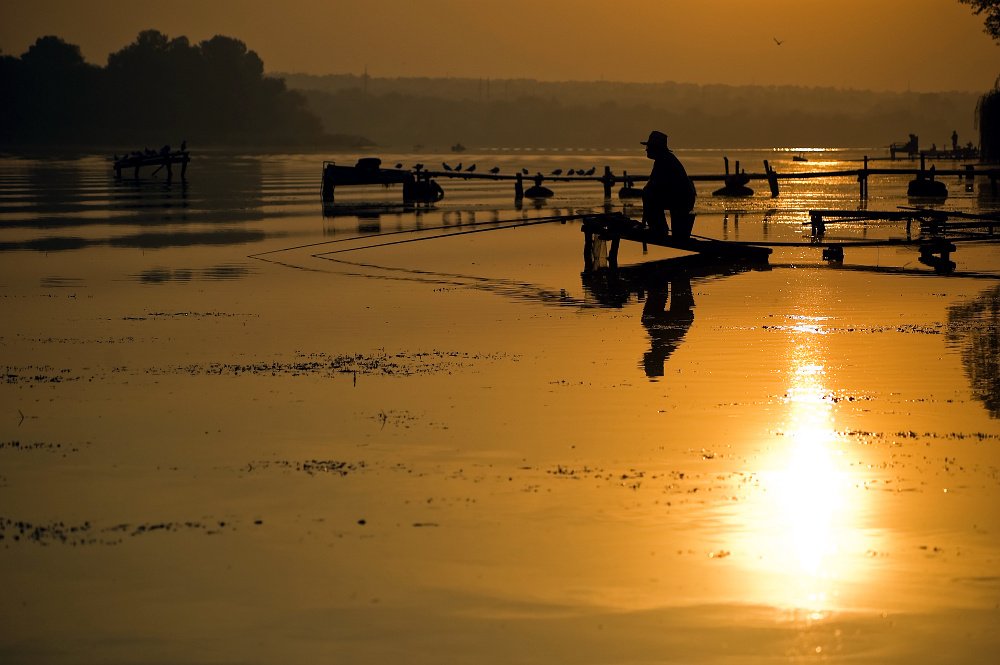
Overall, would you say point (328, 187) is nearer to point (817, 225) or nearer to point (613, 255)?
point (817, 225)

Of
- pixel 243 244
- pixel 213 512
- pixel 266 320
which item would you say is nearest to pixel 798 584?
pixel 213 512

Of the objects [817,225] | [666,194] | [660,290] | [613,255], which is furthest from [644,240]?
[817,225]

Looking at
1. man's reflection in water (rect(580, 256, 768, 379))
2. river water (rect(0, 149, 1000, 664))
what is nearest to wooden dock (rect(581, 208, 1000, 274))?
man's reflection in water (rect(580, 256, 768, 379))

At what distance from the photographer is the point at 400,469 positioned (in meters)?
11.7

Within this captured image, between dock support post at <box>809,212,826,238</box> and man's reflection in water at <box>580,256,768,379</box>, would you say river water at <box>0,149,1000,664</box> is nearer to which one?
man's reflection in water at <box>580,256,768,379</box>

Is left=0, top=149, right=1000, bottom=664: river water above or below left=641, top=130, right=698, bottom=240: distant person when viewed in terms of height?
below

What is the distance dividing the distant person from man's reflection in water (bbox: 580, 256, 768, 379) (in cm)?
93

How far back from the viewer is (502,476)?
37.6ft

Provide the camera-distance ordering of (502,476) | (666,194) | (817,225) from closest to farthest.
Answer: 1. (502,476)
2. (666,194)
3. (817,225)

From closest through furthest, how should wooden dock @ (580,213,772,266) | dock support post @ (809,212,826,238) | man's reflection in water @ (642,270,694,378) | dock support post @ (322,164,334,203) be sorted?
man's reflection in water @ (642,270,694,378) < wooden dock @ (580,213,772,266) < dock support post @ (809,212,826,238) < dock support post @ (322,164,334,203)

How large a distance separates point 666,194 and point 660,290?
15.2 ft

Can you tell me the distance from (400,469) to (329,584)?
2975 mm

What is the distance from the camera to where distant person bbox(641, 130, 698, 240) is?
A: 29688 millimetres

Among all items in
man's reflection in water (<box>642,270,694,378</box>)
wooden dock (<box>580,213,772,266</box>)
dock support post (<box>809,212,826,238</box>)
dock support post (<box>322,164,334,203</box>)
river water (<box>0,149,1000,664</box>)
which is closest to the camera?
river water (<box>0,149,1000,664</box>)
